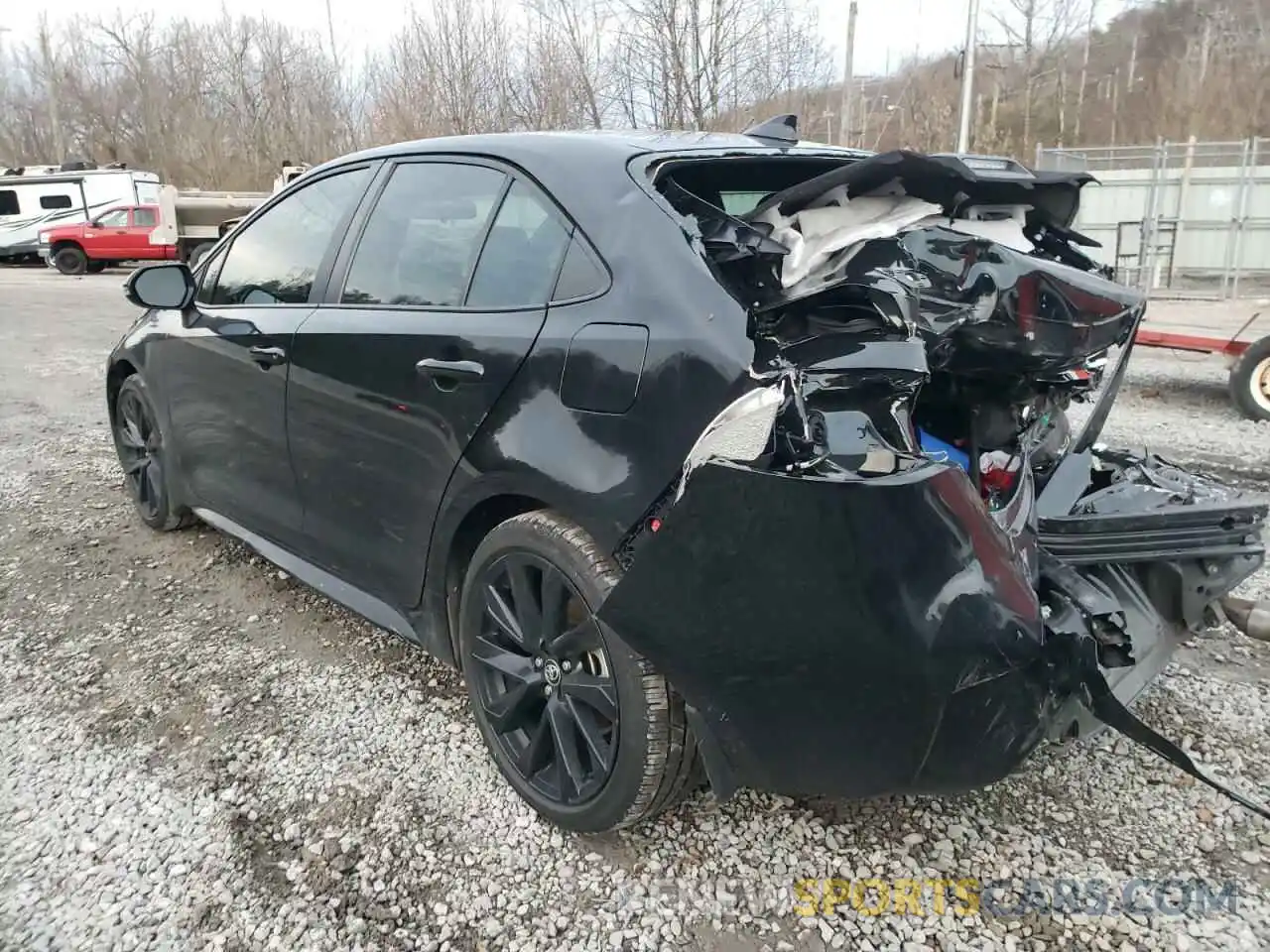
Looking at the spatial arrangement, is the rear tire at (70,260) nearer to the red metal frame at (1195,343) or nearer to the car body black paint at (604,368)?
the red metal frame at (1195,343)

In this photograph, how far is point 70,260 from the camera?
24844mm

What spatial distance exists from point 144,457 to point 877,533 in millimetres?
4116

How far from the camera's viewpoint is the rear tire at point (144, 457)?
4422mm

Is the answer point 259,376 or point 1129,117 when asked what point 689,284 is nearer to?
point 259,376

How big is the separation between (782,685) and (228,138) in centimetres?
5260

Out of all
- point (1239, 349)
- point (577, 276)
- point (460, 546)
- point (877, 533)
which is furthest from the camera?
point (1239, 349)

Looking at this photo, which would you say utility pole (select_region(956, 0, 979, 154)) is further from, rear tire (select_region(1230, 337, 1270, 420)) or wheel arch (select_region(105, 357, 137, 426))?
wheel arch (select_region(105, 357, 137, 426))

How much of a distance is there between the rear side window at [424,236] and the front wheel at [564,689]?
0.81 meters

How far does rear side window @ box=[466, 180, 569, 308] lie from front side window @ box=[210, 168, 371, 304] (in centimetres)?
82

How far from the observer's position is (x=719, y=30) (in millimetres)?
13328

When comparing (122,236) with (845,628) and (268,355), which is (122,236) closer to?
(268,355)

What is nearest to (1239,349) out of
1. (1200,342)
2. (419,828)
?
(1200,342)

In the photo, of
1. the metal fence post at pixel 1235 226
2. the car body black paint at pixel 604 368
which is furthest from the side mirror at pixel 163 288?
the metal fence post at pixel 1235 226

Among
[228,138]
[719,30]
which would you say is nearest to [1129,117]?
[719,30]
